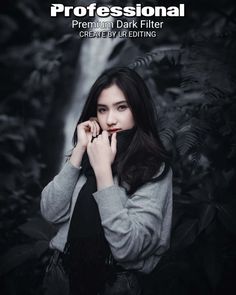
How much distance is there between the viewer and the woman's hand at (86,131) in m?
1.72

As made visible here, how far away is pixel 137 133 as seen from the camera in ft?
5.59

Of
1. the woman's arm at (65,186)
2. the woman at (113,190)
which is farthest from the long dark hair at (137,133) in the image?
the woman's arm at (65,186)

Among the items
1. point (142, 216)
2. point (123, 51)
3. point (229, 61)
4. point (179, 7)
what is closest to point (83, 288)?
point (142, 216)

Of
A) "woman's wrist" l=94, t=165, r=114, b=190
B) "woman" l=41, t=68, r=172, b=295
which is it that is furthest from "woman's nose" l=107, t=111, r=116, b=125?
"woman's wrist" l=94, t=165, r=114, b=190

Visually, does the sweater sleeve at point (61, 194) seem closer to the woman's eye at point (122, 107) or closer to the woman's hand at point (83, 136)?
the woman's hand at point (83, 136)

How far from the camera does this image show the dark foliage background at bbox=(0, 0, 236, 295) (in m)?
1.89

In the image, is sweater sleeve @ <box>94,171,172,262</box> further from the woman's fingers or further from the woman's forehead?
the woman's forehead

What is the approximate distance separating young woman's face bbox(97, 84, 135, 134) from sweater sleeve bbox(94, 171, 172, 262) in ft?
0.92

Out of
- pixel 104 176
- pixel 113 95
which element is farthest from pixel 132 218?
pixel 113 95

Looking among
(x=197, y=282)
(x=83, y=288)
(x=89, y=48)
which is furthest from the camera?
(x=89, y=48)

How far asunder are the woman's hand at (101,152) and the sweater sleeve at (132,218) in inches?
4.2

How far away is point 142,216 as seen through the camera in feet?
5.12

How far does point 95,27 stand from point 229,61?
2.18 ft

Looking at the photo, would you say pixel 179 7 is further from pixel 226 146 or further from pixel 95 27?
pixel 226 146
